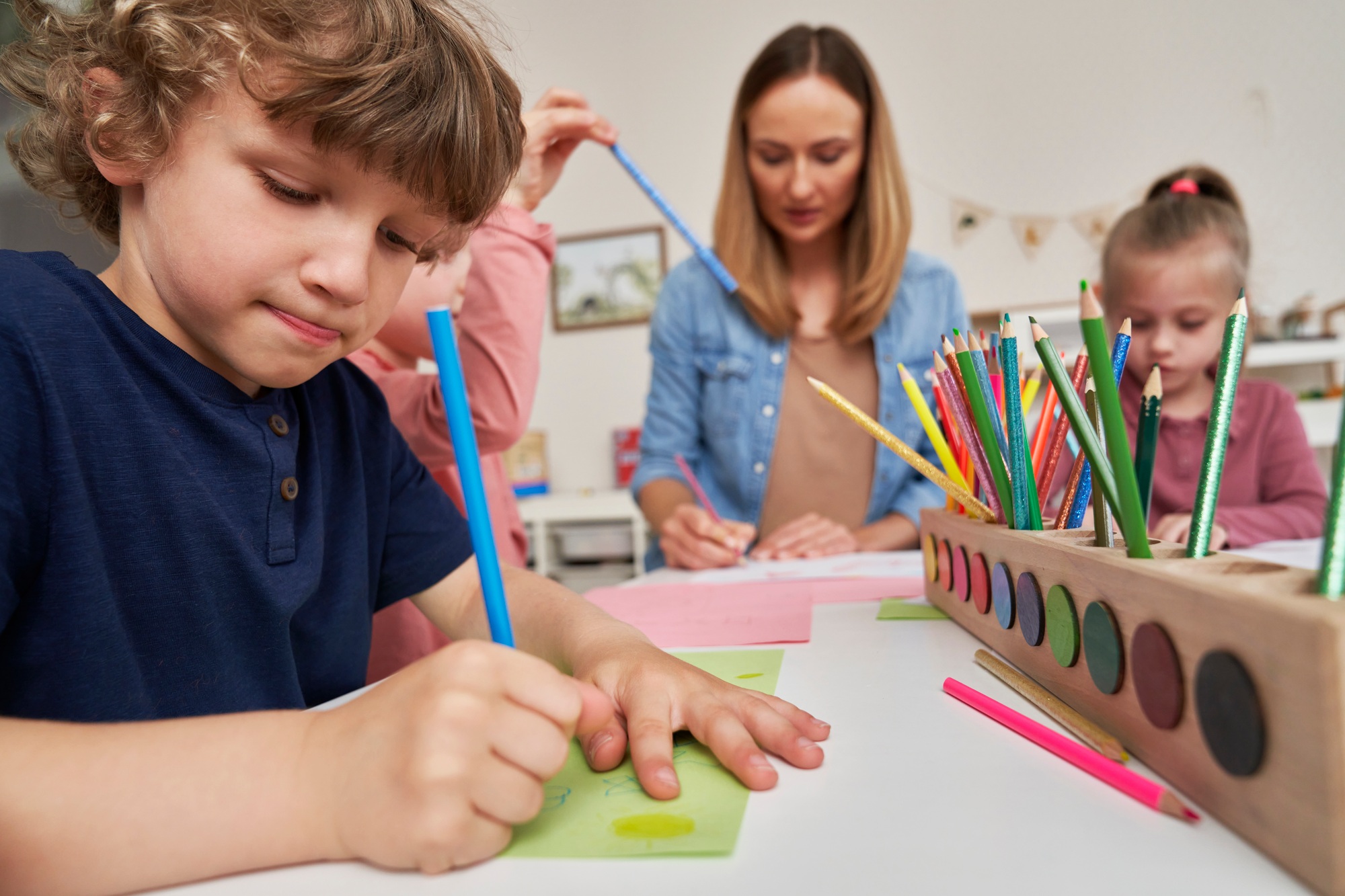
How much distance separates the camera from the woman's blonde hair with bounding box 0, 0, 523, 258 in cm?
40

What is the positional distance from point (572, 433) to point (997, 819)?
105 inches

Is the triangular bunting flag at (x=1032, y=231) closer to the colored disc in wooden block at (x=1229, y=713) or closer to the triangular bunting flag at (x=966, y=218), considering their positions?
the triangular bunting flag at (x=966, y=218)

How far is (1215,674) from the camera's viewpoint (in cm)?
24

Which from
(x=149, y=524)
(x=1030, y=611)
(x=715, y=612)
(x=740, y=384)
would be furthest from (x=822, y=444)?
(x=149, y=524)

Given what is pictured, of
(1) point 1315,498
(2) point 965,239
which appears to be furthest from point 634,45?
(1) point 1315,498

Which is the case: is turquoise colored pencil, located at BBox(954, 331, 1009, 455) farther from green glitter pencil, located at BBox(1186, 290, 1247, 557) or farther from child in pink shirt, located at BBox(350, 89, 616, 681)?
child in pink shirt, located at BBox(350, 89, 616, 681)

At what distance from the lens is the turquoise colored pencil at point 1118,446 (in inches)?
11.5

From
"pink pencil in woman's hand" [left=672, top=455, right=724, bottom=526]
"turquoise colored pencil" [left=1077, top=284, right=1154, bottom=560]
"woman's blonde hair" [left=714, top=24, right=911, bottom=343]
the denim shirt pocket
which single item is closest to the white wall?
"woman's blonde hair" [left=714, top=24, right=911, bottom=343]

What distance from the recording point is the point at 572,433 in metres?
2.88

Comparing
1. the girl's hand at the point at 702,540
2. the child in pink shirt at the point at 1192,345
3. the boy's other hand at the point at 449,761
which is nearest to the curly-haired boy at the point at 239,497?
the boy's other hand at the point at 449,761

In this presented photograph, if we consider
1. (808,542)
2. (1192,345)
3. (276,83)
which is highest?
(276,83)

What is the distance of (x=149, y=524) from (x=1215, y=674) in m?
0.45

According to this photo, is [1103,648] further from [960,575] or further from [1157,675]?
[960,575]

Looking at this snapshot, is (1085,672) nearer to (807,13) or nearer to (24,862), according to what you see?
(24,862)
